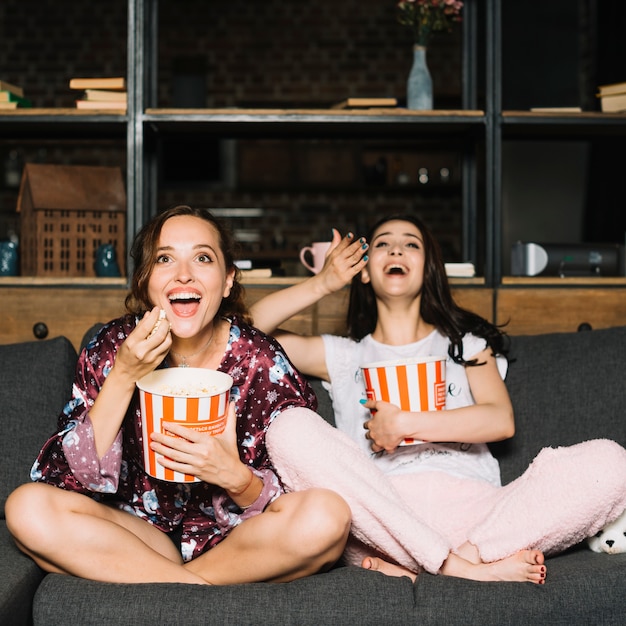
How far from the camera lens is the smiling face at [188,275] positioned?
1.64 m

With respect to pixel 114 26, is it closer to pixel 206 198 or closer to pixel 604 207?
Result: pixel 206 198

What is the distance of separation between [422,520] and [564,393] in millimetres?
599

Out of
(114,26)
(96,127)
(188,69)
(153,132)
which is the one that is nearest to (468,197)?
(153,132)

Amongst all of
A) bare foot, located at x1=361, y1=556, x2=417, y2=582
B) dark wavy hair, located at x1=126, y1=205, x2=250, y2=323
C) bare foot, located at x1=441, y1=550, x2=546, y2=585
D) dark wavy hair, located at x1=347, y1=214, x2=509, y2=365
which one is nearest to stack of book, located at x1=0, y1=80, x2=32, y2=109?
dark wavy hair, located at x1=126, y1=205, x2=250, y2=323

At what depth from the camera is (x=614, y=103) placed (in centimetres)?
263

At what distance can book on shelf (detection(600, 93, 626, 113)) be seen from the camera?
2617 millimetres

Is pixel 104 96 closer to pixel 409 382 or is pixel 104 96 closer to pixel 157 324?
pixel 157 324

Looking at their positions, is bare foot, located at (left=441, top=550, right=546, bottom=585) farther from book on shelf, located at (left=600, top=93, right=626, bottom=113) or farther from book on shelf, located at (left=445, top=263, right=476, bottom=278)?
book on shelf, located at (left=600, top=93, right=626, bottom=113)

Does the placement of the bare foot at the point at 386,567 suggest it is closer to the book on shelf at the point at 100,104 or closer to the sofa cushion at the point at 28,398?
the sofa cushion at the point at 28,398

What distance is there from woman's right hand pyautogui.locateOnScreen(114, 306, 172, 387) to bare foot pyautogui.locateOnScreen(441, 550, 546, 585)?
68cm

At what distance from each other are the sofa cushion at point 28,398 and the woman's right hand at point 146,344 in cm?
53

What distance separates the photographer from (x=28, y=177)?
2.61 m

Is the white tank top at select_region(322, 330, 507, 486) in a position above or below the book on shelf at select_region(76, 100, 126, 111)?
below

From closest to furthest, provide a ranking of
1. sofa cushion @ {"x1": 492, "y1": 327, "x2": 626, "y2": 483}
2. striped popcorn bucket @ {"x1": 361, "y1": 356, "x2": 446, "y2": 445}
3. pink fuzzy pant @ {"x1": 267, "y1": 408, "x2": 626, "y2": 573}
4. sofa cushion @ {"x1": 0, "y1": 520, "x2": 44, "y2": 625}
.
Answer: sofa cushion @ {"x1": 0, "y1": 520, "x2": 44, "y2": 625}
pink fuzzy pant @ {"x1": 267, "y1": 408, "x2": 626, "y2": 573}
striped popcorn bucket @ {"x1": 361, "y1": 356, "x2": 446, "y2": 445}
sofa cushion @ {"x1": 492, "y1": 327, "x2": 626, "y2": 483}
